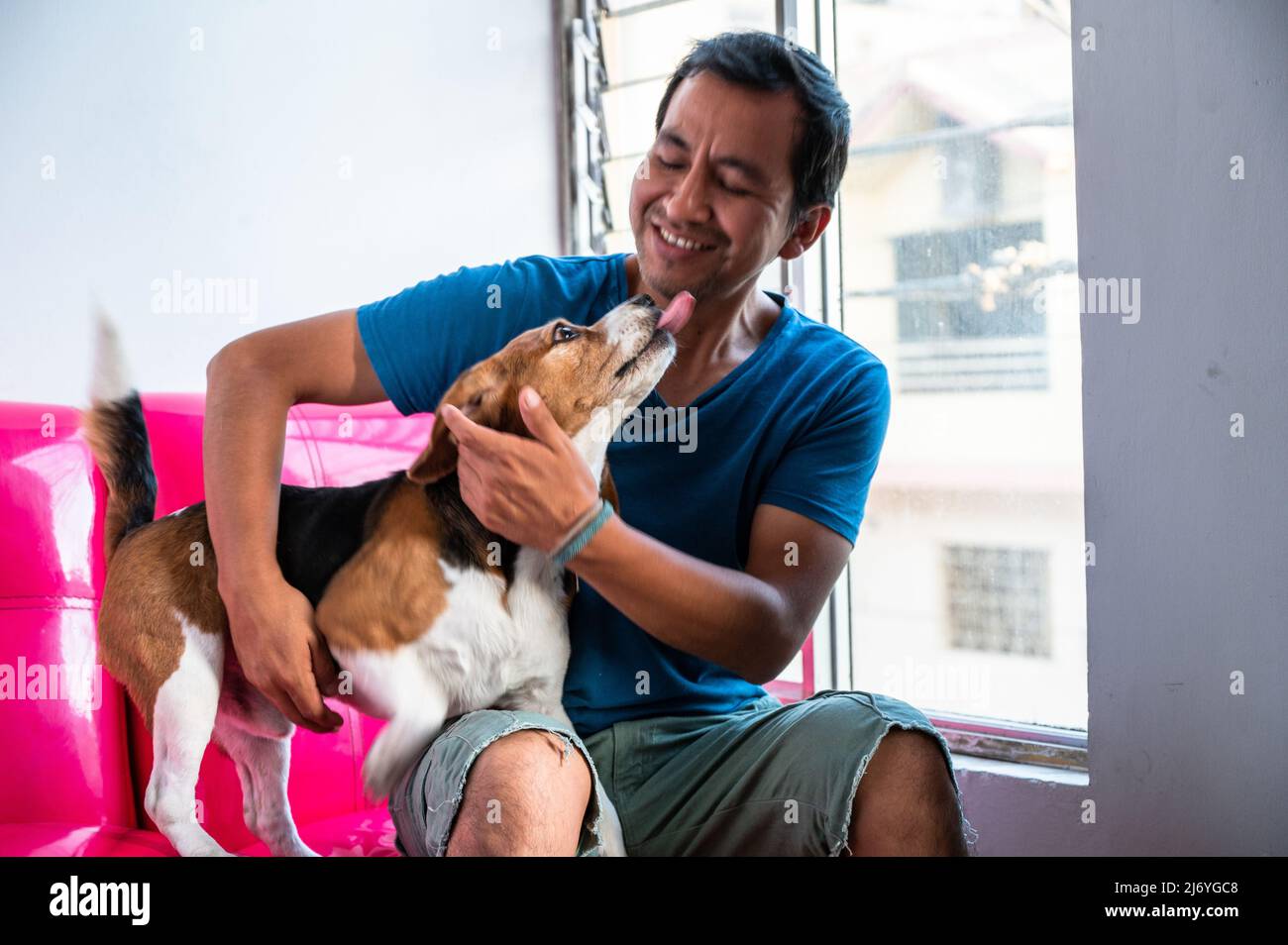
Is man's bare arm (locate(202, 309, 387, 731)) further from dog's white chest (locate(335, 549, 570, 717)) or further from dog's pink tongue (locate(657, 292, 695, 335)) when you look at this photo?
dog's pink tongue (locate(657, 292, 695, 335))

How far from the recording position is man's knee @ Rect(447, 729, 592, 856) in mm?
1042

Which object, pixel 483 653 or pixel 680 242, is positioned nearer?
pixel 483 653

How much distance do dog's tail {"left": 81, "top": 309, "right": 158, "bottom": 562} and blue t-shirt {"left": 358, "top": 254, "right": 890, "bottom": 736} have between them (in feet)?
1.06

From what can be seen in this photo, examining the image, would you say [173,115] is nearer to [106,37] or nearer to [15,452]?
[106,37]

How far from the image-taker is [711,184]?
1256 millimetres

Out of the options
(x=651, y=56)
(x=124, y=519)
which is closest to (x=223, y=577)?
(x=124, y=519)

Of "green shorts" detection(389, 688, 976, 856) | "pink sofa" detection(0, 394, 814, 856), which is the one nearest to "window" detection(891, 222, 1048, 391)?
"green shorts" detection(389, 688, 976, 856)

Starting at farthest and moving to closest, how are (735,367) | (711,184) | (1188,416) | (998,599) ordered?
(998,599), (1188,416), (735,367), (711,184)

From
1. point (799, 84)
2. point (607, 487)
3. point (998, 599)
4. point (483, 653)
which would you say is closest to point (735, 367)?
point (607, 487)

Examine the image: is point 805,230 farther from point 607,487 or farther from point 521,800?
point 521,800

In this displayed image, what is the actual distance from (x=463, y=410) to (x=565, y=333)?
0.15m

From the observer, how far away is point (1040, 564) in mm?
2133

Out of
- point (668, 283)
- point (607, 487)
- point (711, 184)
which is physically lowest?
point (607, 487)
